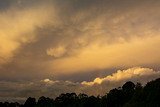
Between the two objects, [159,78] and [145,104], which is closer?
[145,104]

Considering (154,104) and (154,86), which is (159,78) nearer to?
(154,86)

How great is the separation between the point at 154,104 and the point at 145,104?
4199 mm

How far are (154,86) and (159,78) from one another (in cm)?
864

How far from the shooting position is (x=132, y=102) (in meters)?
188

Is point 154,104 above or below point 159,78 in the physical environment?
below

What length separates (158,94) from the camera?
593 ft

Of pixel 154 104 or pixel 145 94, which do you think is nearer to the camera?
pixel 154 104

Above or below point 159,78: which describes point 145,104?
below

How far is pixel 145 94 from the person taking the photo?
620 ft

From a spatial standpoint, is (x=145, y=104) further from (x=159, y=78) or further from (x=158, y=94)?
(x=159, y=78)

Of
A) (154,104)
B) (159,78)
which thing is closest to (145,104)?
(154,104)

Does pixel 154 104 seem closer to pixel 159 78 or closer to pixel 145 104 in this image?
pixel 145 104

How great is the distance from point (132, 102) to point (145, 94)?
677 centimetres

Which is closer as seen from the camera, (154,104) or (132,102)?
(154,104)
